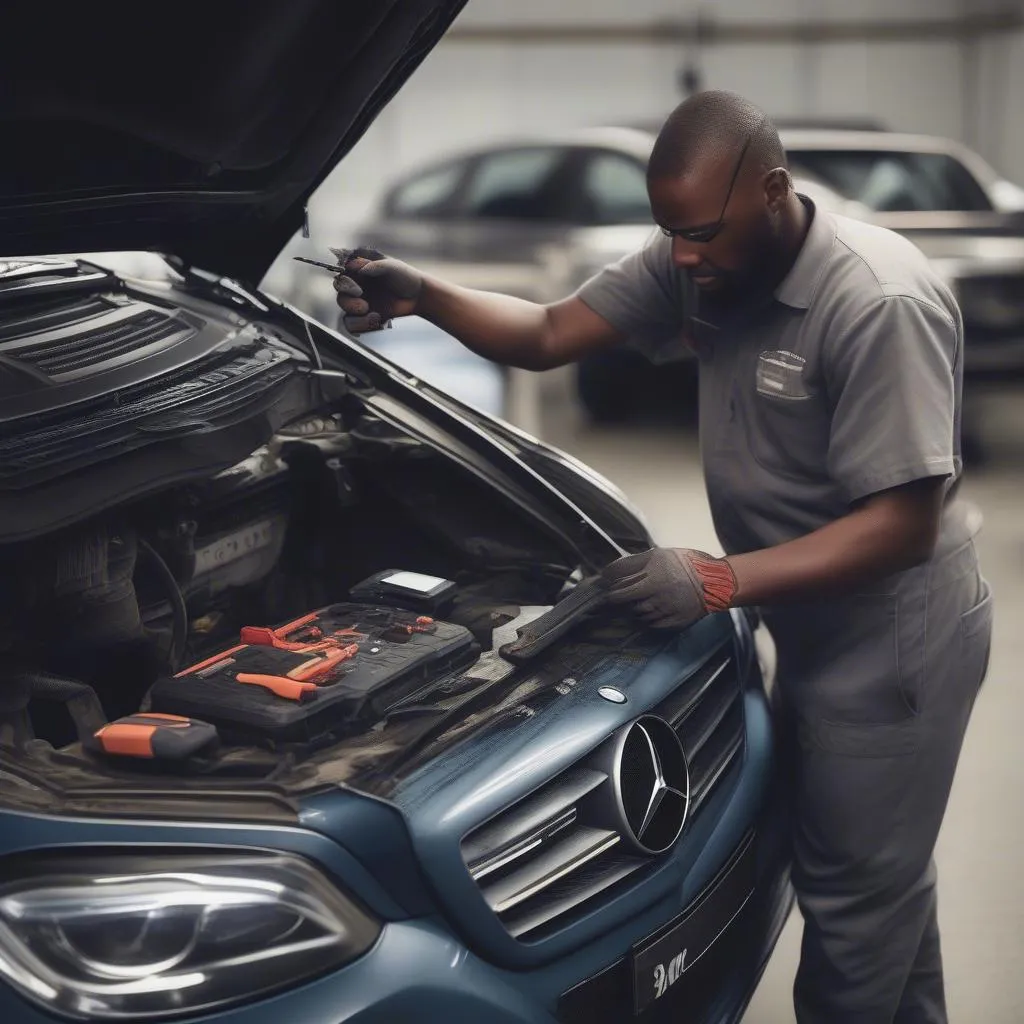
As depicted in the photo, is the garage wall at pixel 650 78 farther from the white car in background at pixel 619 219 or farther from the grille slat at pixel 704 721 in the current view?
the grille slat at pixel 704 721

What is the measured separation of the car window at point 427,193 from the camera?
7.41 metres

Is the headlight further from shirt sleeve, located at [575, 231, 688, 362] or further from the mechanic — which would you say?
shirt sleeve, located at [575, 231, 688, 362]

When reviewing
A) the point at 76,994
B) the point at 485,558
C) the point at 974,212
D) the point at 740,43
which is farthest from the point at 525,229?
the point at 740,43

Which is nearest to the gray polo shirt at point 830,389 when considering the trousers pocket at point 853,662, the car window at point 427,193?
the trousers pocket at point 853,662

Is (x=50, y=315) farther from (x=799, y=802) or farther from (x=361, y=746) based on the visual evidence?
(x=799, y=802)

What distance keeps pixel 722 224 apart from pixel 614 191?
4.83 m

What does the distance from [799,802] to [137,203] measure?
4.57 ft

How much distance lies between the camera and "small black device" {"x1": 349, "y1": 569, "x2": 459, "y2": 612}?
6.71 feet

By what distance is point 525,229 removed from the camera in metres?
6.85

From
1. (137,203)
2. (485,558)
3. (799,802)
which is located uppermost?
(137,203)

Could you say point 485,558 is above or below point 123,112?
below

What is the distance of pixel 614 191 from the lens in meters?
6.62

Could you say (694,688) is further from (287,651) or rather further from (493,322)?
(493,322)

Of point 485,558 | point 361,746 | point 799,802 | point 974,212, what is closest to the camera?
point 361,746
